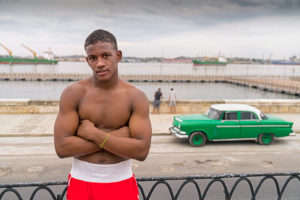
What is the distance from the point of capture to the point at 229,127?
34.1ft

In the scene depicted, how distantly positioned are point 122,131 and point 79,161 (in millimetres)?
434

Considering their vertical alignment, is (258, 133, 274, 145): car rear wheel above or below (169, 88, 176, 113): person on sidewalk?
below

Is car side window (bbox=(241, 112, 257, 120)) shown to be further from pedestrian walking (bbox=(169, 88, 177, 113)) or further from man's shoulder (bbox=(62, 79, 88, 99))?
man's shoulder (bbox=(62, 79, 88, 99))

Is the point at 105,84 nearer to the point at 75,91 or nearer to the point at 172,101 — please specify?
the point at 75,91

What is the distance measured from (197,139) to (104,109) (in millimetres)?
8677

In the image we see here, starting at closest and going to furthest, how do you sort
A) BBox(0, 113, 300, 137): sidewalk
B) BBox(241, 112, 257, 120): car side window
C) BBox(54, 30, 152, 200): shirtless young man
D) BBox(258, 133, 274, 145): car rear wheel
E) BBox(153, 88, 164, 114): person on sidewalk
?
BBox(54, 30, 152, 200): shirtless young man → BBox(241, 112, 257, 120): car side window → BBox(258, 133, 274, 145): car rear wheel → BBox(0, 113, 300, 137): sidewalk → BBox(153, 88, 164, 114): person on sidewalk

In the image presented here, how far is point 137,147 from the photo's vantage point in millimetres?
2121

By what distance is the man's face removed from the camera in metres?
2.12

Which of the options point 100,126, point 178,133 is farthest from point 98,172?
point 178,133

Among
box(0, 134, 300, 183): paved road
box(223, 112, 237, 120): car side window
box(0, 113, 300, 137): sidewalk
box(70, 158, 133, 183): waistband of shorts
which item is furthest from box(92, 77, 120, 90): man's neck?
box(0, 113, 300, 137): sidewalk

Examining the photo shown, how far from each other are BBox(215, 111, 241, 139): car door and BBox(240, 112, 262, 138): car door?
0.69 ft

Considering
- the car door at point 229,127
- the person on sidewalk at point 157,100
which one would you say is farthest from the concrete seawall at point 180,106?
the car door at point 229,127

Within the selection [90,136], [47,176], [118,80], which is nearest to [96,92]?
[118,80]

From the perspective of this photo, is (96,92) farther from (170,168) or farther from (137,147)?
(170,168)
